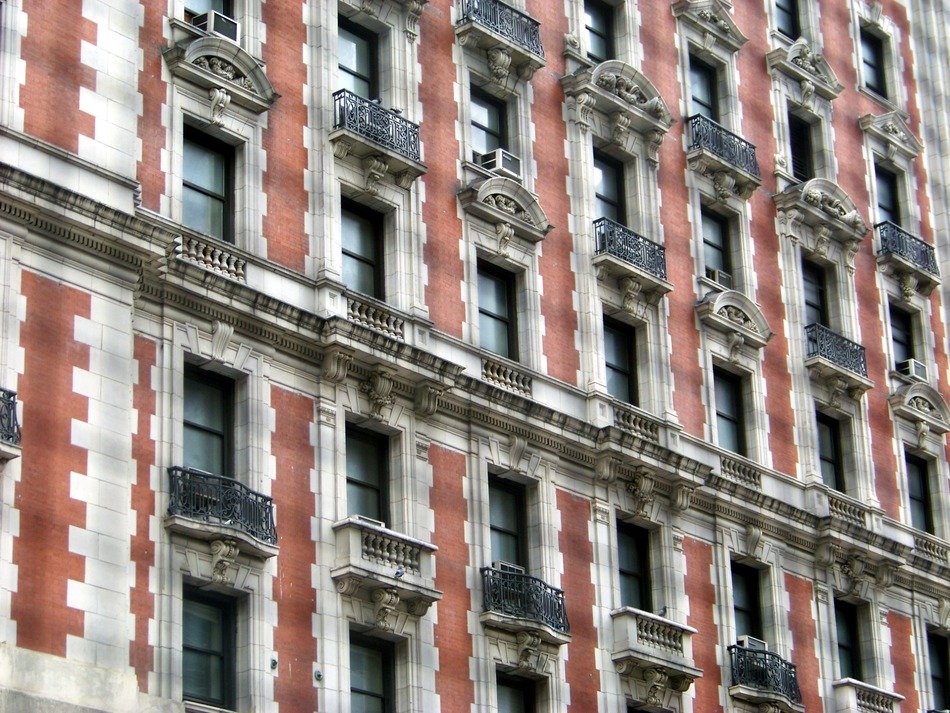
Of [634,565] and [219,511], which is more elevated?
[634,565]

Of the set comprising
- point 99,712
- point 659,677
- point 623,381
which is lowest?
point 99,712

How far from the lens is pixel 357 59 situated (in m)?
49.6

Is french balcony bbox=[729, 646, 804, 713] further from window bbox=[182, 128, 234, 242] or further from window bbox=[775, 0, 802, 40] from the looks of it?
window bbox=[775, 0, 802, 40]

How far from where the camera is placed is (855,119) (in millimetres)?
64188

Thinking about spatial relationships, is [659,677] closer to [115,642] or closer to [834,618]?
[834,618]

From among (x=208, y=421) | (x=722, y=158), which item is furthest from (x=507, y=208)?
(x=208, y=421)

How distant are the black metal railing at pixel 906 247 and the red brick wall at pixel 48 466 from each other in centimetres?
2861

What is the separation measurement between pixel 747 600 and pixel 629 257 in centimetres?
855

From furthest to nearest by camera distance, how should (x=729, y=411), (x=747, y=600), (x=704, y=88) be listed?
(x=704, y=88) → (x=729, y=411) → (x=747, y=600)

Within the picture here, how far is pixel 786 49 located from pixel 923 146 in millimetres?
7066

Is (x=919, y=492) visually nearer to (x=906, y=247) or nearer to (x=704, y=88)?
(x=906, y=247)

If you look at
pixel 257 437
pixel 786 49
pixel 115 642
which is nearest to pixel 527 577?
pixel 257 437

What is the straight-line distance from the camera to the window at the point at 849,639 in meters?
55.8

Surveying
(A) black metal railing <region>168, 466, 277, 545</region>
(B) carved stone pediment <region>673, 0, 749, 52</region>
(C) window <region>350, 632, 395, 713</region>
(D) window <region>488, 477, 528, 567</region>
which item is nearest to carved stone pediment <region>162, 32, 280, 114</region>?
(A) black metal railing <region>168, 466, 277, 545</region>
